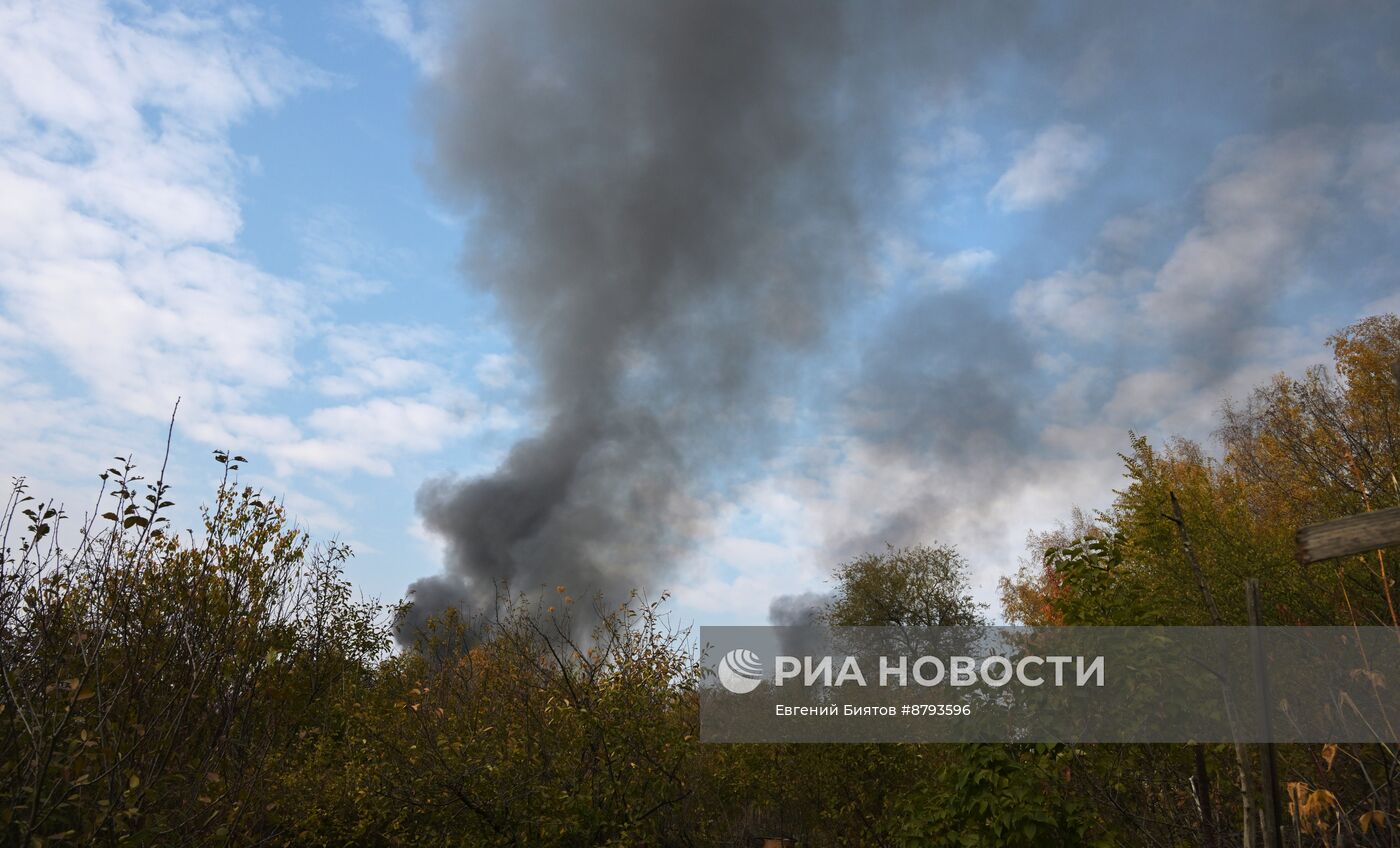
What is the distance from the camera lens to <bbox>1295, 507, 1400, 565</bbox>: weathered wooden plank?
2.46 meters

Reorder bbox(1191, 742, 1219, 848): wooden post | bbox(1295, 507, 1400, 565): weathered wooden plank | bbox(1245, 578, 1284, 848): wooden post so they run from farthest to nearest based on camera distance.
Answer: bbox(1191, 742, 1219, 848): wooden post, bbox(1245, 578, 1284, 848): wooden post, bbox(1295, 507, 1400, 565): weathered wooden plank

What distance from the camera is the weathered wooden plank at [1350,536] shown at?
2457 millimetres

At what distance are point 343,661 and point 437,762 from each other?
18.0ft

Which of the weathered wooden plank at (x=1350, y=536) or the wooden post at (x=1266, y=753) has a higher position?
the weathered wooden plank at (x=1350, y=536)

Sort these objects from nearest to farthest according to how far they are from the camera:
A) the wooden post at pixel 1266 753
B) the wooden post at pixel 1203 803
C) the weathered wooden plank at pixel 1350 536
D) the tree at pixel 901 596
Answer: the weathered wooden plank at pixel 1350 536, the wooden post at pixel 1266 753, the wooden post at pixel 1203 803, the tree at pixel 901 596

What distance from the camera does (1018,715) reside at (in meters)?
6.71

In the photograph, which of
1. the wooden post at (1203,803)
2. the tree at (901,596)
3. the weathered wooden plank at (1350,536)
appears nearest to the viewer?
the weathered wooden plank at (1350,536)

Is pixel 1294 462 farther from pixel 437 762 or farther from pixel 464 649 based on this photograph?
pixel 437 762

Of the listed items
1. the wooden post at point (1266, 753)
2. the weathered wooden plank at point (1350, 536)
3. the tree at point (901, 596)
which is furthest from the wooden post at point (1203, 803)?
the tree at point (901, 596)

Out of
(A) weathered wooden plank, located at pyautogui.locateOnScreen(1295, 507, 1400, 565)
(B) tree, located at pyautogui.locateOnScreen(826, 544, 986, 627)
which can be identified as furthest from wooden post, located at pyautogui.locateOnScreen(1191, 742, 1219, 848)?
(B) tree, located at pyautogui.locateOnScreen(826, 544, 986, 627)

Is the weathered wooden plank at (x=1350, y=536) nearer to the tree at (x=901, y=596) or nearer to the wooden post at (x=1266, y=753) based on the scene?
the wooden post at (x=1266, y=753)

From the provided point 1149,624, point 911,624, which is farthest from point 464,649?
point 911,624

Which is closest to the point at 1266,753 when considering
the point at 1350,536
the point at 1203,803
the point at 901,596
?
the point at 1350,536

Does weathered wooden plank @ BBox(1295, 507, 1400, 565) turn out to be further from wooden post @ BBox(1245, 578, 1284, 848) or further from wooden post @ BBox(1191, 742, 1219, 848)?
wooden post @ BBox(1191, 742, 1219, 848)
